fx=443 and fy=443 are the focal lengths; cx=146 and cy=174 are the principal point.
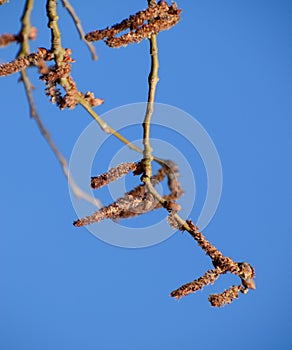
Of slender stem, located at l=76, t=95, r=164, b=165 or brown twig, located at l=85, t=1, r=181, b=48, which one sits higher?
brown twig, located at l=85, t=1, r=181, b=48

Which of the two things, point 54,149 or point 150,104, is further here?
point 150,104

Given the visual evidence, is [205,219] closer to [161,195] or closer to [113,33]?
[161,195]

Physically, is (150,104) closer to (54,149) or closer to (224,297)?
(54,149)

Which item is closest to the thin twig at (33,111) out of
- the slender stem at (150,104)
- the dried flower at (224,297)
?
the slender stem at (150,104)

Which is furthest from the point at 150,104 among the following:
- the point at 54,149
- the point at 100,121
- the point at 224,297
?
the point at 224,297

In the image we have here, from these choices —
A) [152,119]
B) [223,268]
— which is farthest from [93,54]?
[223,268]

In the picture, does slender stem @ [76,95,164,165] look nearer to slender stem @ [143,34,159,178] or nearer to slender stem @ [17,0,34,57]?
slender stem @ [143,34,159,178]

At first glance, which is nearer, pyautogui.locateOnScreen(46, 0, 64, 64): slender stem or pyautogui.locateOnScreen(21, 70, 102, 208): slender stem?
pyautogui.locateOnScreen(21, 70, 102, 208): slender stem

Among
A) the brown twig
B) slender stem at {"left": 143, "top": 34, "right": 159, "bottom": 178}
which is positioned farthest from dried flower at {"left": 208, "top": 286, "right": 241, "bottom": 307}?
the brown twig

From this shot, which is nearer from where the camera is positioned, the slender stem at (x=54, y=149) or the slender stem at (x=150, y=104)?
the slender stem at (x=54, y=149)

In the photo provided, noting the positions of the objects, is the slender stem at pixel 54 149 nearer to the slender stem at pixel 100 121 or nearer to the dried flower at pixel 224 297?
the slender stem at pixel 100 121

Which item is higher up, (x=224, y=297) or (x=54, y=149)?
(x=54, y=149)
